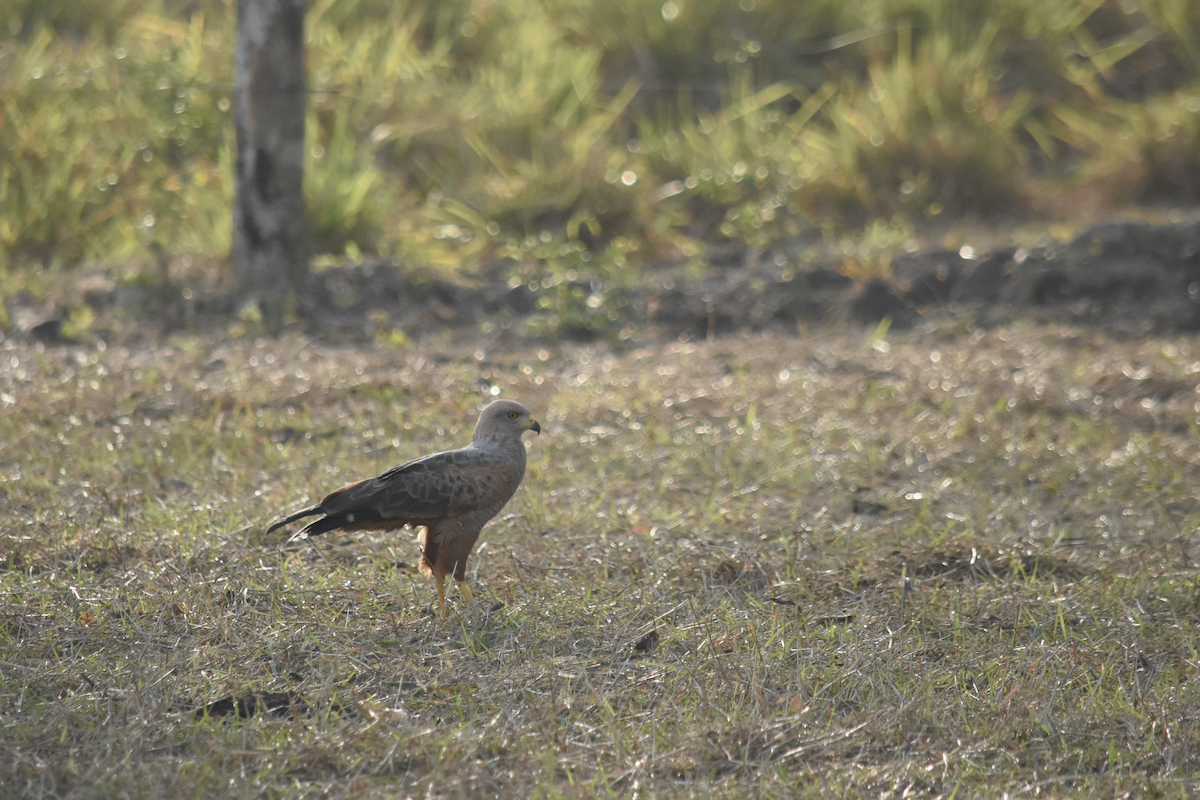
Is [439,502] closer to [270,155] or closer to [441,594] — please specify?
[441,594]

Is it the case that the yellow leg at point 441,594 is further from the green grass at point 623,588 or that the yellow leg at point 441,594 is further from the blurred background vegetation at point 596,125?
the blurred background vegetation at point 596,125

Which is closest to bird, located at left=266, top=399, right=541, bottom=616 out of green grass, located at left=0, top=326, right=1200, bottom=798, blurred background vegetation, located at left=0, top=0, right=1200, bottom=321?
green grass, located at left=0, top=326, right=1200, bottom=798

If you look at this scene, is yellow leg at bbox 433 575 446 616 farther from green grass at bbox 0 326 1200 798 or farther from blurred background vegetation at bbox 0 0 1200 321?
blurred background vegetation at bbox 0 0 1200 321

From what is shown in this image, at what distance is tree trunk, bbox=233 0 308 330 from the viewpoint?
21.6ft

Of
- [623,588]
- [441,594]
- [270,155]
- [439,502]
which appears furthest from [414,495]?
[270,155]

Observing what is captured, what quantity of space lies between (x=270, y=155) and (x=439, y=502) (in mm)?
4188

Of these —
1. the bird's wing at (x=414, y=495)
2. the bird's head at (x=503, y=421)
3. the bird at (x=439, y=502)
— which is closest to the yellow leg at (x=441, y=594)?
the bird at (x=439, y=502)

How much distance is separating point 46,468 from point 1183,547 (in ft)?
13.0

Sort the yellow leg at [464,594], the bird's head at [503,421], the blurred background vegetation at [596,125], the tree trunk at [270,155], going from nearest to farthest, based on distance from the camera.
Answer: the yellow leg at [464,594], the bird's head at [503,421], the tree trunk at [270,155], the blurred background vegetation at [596,125]

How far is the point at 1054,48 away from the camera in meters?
10.0

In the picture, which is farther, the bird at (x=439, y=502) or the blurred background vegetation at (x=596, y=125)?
the blurred background vegetation at (x=596, y=125)

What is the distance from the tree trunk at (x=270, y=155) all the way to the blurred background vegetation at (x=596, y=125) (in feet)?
0.97

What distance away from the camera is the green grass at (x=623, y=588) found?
8.50 ft

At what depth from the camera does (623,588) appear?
3525 mm
